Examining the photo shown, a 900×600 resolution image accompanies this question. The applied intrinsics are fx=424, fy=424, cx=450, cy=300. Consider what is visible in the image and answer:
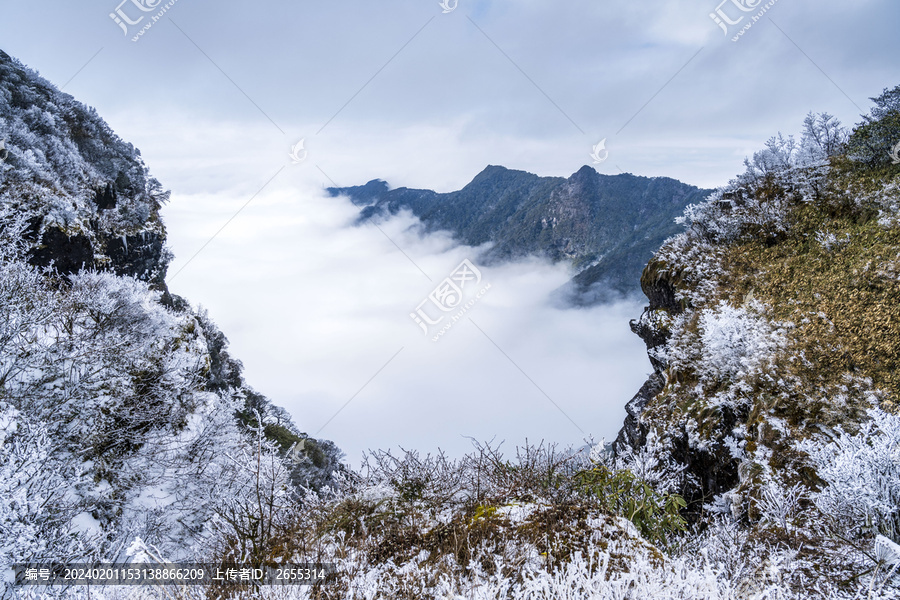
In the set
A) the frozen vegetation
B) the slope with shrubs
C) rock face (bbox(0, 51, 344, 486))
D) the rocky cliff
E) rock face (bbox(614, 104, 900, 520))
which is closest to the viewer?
the frozen vegetation

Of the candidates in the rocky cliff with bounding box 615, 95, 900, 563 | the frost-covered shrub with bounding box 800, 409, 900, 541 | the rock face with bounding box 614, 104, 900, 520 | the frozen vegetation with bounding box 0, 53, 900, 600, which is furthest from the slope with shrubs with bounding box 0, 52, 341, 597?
the rock face with bounding box 614, 104, 900, 520

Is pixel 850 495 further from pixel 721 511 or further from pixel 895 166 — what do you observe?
pixel 895 166

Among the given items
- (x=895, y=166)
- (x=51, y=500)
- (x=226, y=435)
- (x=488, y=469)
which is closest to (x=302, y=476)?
(x=226, y=435)

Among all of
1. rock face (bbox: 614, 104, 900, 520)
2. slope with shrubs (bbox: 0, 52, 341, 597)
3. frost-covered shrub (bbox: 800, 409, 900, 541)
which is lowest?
slope with shrubs (bbox: 0, 52, 341, 597)

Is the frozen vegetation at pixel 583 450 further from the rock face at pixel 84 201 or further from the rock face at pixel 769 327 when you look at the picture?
the rock face at pixel 84 201

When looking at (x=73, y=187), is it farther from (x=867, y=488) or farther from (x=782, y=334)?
(x=867, y=488)

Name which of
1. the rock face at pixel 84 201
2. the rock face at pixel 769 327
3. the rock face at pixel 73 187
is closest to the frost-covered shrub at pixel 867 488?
the rock face at pixel 769 327

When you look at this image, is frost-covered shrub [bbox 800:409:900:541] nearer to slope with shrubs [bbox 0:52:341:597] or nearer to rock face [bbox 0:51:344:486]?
slope with shrubs [bbox 0:52:341:597]

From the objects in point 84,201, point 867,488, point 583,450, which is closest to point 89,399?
point 583,450

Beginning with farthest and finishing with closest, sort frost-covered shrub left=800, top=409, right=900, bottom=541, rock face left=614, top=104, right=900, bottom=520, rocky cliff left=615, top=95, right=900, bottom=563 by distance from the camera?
1. rock face left=614, top=104, right=900, bottom=520
2. rocky cliff left=615, top=95, right=900, bottom=563
3. frost-covered shrub left=800, top=409, right=900, bottom=541

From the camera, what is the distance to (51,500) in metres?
6.31

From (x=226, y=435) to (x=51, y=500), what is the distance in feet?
26.2

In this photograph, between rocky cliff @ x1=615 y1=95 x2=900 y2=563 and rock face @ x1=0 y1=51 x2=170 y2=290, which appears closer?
rocky cliff @ x1=615 y1=95 x2=900 y2=563

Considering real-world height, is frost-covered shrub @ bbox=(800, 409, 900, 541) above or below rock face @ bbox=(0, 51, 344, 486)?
above
